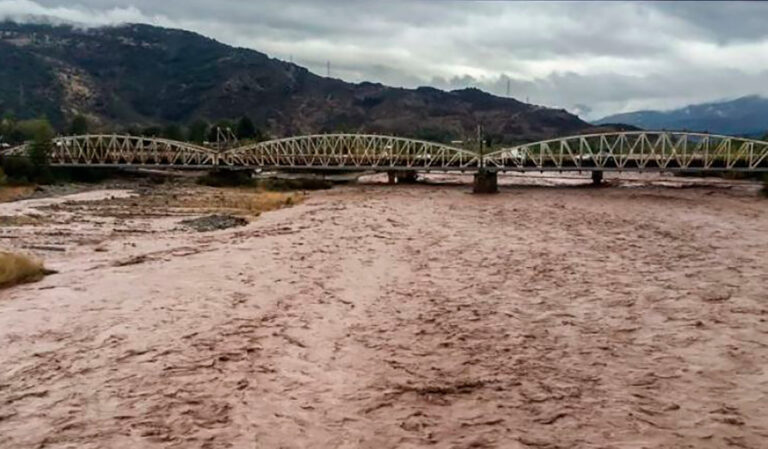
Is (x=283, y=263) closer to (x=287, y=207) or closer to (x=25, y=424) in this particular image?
(x=25, y=424)

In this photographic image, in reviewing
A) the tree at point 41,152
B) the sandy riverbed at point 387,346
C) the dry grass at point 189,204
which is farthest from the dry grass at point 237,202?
the tree at point 41,152

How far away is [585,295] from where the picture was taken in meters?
22.0

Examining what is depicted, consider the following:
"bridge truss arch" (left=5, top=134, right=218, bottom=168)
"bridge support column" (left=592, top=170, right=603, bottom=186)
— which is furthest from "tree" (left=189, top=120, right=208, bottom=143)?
"bridge support column" (left=592, top=170, right=603, bottom=186)

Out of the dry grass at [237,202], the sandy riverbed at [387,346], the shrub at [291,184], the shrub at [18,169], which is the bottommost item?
the sandy riverbed at [387,346]

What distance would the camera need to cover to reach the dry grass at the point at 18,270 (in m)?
22.8

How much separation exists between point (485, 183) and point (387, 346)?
2518 inches

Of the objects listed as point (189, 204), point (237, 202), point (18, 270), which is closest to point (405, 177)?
point (237, 202)

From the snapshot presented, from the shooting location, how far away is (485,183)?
259 feet

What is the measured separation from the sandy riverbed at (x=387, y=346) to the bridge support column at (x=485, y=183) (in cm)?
4399

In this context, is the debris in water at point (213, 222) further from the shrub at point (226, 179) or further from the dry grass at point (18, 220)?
the shrub at point (226, 179)

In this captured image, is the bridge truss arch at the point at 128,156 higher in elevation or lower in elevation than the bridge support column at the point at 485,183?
higher

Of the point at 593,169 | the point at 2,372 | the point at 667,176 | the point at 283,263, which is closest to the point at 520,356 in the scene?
the point at 2,372

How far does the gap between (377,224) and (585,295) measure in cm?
2383

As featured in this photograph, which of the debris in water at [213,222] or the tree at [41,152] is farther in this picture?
the tree at [41,152]
